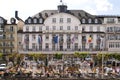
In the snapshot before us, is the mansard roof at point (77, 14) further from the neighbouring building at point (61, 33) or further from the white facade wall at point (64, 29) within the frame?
the white facade wall at point (64, 29)

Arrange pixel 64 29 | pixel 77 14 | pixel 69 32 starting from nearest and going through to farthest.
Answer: pixel 69 32 → pixel 64 29 → pixel 77 14

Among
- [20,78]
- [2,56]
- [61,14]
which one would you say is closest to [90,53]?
[61,14]

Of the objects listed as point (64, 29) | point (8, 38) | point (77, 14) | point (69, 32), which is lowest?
point (8, 38)

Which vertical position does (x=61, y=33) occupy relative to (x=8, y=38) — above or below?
above

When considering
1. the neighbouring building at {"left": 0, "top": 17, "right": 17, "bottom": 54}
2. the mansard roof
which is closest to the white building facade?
the mansard roof

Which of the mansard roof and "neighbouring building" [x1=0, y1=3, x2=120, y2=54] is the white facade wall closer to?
"neighbouring building" [x1=0, y1=3, x2=120, y2=54]

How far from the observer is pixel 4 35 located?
103m

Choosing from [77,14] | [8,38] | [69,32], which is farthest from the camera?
[77,14]

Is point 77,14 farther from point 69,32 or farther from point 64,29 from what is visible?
point 69,32

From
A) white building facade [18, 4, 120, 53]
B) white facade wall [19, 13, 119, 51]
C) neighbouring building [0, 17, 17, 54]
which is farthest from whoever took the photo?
neighbouring building [0, 17, 17, 54]

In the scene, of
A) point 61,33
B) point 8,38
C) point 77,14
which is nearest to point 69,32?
point 61,33

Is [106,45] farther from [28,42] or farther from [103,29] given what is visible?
[28,42]

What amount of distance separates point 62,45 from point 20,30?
965 cm

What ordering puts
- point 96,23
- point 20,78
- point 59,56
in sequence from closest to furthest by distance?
point 20,78 < point 59,56 < point 96,23
